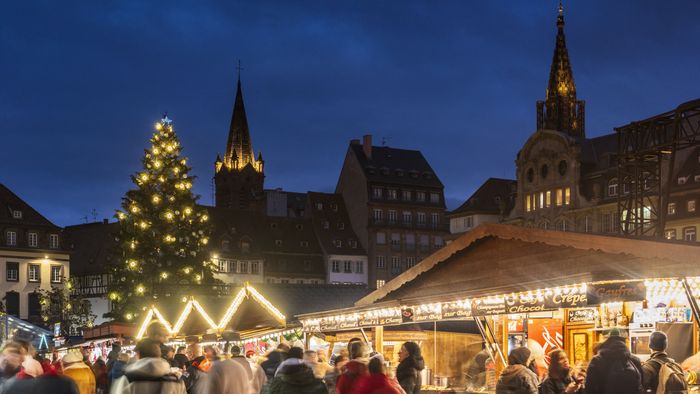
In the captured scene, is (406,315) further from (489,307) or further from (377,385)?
(377,385)

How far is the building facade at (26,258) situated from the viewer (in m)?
75.1

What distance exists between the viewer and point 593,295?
462 inches

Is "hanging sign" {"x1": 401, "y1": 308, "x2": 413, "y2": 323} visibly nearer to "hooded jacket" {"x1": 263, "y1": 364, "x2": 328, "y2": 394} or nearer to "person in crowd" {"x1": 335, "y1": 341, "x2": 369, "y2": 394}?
"person in crowd" {"x1": 335, "y1": 341, "x2": 369, "y2": 394}

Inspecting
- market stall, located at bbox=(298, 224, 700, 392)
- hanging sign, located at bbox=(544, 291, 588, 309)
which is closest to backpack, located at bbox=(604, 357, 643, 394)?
market stall, located at bbox=(298, 224, 700, 392)

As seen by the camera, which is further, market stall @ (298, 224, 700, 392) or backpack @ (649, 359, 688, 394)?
market stall @ (298, 224, 700, 392)

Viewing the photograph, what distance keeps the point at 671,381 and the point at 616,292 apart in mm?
2029

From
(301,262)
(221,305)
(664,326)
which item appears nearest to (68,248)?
(301,262)

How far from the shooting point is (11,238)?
7550cm

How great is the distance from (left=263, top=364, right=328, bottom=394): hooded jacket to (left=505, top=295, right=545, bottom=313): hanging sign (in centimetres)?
466

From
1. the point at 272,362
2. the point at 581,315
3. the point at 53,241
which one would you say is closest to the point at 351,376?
the point at 272,362

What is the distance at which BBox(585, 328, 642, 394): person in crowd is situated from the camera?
915 centimetres

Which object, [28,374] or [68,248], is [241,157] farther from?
[28,374]

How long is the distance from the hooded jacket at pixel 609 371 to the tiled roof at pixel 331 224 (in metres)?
79.4

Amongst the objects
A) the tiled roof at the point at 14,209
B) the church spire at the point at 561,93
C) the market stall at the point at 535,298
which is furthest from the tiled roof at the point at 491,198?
the market stall at the point at 535,298
